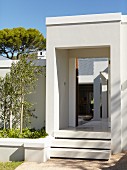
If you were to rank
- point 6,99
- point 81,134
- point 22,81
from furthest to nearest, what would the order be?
point 6,99 → point 22,81 → point 81,134

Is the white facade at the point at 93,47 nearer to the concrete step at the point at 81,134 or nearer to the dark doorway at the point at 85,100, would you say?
the concrete step at the point at 81,134

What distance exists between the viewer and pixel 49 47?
11648 millimetres

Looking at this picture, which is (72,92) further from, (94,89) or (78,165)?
(94,89)

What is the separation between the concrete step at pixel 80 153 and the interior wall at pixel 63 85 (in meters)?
2.41

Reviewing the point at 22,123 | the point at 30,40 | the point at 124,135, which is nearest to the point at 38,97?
the point at 22,123

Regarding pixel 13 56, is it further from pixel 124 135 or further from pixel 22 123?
pixel 124 135

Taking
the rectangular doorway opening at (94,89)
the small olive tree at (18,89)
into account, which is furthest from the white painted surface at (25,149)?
the rectangular doorway opening at (94,89)

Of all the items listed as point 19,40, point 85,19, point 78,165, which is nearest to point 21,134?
point 78,165

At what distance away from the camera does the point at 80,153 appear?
9.95 m

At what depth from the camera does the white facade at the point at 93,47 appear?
1074 cm

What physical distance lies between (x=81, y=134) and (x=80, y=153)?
1246mm

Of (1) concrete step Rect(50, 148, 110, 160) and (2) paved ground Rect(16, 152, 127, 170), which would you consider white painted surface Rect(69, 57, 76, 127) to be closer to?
(1) concrete step Rect(50, 148, 110, 160)

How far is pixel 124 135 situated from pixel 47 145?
302 centimetres

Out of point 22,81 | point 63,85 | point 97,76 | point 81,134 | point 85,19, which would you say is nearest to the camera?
point 81,134
